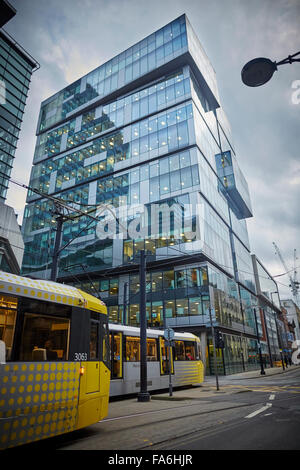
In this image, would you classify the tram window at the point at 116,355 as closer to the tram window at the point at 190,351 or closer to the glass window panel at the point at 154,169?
the tram window at the point at 190,351

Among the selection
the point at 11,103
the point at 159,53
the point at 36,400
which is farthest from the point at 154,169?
the point at 36,400

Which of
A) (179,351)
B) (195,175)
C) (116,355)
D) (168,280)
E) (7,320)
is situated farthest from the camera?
(195,175)

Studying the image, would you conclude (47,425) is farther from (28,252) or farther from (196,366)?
(28,252)

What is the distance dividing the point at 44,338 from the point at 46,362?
442 millimetres

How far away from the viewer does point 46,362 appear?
536cm

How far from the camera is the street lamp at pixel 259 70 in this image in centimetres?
453

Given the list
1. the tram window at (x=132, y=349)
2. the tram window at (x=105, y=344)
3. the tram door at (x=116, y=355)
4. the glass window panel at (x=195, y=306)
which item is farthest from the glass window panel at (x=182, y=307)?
the tram window at (x=105, y=344)

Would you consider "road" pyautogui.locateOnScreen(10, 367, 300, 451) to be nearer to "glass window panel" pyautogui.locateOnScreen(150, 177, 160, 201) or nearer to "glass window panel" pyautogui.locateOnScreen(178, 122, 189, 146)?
"glass window panel" pyautogui.locateOnScreen(150, 177, 160, 201)

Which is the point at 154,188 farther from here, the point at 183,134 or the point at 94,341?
the point at 94,341

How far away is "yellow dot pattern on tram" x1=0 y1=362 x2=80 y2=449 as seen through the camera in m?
4.55

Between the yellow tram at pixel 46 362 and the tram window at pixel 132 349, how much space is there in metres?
7.22

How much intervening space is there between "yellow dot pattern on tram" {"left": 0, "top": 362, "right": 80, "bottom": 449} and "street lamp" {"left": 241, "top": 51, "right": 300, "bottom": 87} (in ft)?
20.7

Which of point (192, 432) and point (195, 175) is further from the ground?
point (195, 175)

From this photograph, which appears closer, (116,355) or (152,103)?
(116,355)
